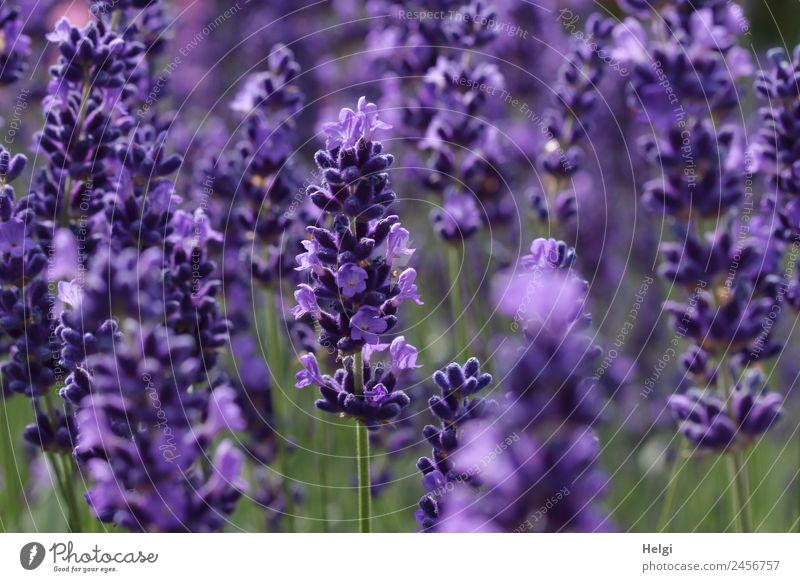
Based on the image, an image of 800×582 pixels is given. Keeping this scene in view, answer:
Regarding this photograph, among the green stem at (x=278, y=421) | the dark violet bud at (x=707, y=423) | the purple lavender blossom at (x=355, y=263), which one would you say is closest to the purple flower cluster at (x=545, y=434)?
the purple lavender blossom at (x=355, y=263)

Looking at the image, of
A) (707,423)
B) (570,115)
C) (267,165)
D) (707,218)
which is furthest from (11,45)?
(707,423)

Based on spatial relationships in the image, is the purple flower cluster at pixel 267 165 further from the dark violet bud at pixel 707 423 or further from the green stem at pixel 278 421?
the dark violet bud at pixel 707 423

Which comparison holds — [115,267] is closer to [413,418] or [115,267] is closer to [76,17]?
[413,418]

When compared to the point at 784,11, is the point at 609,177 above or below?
below

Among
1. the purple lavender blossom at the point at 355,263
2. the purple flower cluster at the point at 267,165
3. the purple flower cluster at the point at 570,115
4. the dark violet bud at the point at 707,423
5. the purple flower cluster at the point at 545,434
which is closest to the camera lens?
the purple flower cluster at the point at 545,434

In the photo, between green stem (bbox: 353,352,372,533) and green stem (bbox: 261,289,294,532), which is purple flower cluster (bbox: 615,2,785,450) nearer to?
green stem (bbox: 353,352,372,533)

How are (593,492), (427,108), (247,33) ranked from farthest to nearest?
(247,33)
(427,108)
(593,492)

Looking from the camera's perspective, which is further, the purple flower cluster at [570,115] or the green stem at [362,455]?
the purple flower cluster at [570,115]

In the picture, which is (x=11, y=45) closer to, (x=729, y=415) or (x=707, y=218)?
(x=707, y=218)

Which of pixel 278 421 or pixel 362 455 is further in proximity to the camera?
pixel 278 421

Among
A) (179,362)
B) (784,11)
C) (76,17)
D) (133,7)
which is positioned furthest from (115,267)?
(784,11)

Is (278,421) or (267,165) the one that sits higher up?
(267,165)
